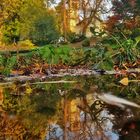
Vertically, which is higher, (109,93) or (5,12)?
(5,12)

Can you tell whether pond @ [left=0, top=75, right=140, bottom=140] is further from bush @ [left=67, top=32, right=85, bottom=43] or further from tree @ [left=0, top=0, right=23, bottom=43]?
bush @ [left=67, top=32, right=85, bottom=43]

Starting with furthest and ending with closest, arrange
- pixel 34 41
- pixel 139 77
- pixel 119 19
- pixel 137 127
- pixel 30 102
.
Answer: pixel 119 19
pixel 34 41
pixel 139 77
pixel 30 102
pixel 137 127

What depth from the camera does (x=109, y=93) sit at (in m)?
13.6

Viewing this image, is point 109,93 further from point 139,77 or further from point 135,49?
point 135,49

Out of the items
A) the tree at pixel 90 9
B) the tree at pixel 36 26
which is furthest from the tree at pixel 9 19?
the tree at pixel 90 9

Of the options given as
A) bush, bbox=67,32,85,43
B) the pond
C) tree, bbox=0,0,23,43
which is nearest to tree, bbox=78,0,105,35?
bush, bbox=67,32,85,43

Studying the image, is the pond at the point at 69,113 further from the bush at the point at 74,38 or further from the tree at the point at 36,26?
the tree at the point at 36,26

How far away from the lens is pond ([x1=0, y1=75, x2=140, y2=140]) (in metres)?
8.38

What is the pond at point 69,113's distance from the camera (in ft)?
27.5

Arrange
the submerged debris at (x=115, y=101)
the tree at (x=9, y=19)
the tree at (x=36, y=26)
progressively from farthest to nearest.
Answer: the tree at (x=36, y=26), the tree at (x=9, y=19), the submerged debris at (x=115, y=101)

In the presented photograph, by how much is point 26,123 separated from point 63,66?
13.0 metres

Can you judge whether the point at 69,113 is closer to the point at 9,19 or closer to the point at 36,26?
the point at 9,19

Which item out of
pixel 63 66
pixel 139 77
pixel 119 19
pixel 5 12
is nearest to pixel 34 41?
pixel 5 12

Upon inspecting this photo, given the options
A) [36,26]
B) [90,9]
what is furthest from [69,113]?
[90,9]
